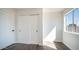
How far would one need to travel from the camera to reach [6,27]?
453 centimetres

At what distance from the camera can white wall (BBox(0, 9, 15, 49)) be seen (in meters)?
4.18

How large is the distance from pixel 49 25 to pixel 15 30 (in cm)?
173

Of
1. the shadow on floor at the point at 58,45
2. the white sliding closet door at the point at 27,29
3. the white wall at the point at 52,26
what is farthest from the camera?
the white sliding closet door at the point at 27,29

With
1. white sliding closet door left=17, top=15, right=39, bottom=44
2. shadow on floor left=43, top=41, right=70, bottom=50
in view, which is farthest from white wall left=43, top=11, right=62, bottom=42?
white sliding closet door left=17, top=15, right=39, bottom=44

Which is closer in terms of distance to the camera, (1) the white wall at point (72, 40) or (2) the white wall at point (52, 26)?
(1) the white wall at point (72, 40)

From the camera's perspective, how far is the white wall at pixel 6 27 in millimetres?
4184

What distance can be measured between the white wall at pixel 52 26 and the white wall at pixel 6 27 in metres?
1.64

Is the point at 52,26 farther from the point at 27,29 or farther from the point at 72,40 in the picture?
the point at 72,40

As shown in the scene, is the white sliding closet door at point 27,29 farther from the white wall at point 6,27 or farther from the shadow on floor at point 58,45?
the shadow on floor at point 58,45

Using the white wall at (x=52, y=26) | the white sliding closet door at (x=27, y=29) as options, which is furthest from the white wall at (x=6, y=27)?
the white wall at (x=52, y=26)

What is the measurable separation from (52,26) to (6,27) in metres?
2.19

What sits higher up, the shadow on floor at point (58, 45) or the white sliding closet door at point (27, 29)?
the white sliding closet door at point (27, 29)

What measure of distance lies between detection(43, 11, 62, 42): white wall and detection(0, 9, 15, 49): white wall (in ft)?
5.37

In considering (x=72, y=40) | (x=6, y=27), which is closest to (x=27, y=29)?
(x=6, y=27)
